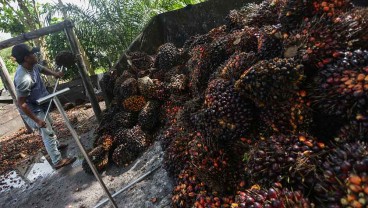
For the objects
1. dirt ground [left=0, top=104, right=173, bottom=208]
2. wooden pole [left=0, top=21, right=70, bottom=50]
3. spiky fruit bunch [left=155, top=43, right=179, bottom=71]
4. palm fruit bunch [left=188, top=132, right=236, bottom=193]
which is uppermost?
wooden pole [left=0, top=21, right=70, bottom=50]

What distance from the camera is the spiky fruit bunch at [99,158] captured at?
4.15m

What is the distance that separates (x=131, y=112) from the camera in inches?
188

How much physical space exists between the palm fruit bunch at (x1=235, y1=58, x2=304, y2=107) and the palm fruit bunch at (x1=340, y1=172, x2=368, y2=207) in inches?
28.1

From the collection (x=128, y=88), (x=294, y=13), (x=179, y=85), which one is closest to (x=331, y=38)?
(x=294, y=13)

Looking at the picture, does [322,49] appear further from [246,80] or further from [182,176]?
[182,176]

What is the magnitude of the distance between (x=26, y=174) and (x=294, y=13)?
18.1 feet

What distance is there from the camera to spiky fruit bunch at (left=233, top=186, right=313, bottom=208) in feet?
4.25

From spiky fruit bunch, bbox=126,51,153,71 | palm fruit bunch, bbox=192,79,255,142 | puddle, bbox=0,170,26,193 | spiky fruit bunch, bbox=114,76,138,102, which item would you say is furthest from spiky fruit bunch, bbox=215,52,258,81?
puddle, bbox=0,170,26,193

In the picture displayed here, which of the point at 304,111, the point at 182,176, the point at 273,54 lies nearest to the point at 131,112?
the point at 182,176

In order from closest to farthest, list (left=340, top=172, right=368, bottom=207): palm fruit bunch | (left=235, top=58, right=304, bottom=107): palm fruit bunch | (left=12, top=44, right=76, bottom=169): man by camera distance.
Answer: (left=340, top=172, right=368, bottom=207): palm fruit bunch, (left=235, top=58, right=304, bottom=107): palm fruit bunch, (left=12, top=44, right=76, bottom=169): man

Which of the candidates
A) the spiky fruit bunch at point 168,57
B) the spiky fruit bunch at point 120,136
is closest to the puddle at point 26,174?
the spiky fruit bunch at point 120,136

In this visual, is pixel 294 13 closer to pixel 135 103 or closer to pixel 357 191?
pixel 357 191

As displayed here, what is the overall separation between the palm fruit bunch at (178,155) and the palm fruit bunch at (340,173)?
147 centimetres

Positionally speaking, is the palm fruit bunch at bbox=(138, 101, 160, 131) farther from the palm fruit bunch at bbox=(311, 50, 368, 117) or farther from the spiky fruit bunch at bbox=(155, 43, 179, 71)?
the palm fruit bunch at bbox=(311, 50, 368, 117)
